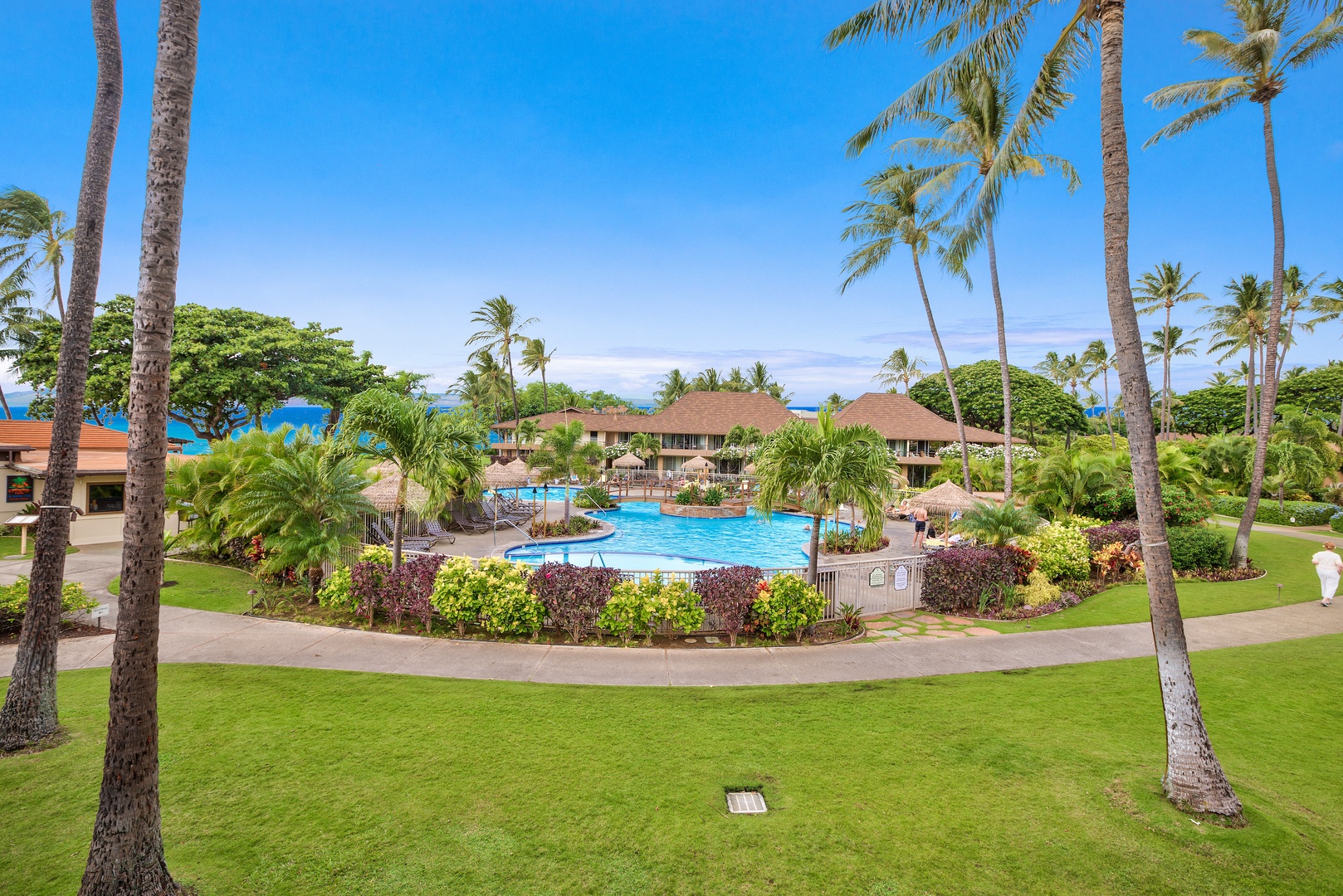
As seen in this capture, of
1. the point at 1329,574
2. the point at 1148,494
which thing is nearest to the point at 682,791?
the point at 1148,494

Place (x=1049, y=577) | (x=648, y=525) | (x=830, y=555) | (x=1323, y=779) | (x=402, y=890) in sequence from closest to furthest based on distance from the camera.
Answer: (x=402, y=890) < (x=1323, y=779) < (x=1049, y=577) < (x=830, y=555) < (x=648, y=525)

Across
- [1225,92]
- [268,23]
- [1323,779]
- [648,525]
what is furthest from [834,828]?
[648,525]

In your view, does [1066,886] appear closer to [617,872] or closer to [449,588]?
[617,872]

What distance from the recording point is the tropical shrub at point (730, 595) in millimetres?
10031

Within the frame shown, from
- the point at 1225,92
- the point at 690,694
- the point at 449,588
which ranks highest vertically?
the point at 1225,92

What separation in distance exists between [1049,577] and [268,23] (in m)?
18.0

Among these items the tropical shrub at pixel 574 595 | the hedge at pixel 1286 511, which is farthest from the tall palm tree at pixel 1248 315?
the tropical shrub at pixel 574 595

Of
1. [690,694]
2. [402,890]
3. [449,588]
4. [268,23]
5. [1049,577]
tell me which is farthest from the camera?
[1049,577]

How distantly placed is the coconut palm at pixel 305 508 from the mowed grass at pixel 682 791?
3.71 meters

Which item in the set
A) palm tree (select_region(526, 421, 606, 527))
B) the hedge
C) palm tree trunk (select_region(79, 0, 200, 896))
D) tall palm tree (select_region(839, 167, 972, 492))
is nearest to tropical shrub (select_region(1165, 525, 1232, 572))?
tall palm tree (select_region(839, 167, 972, 492))

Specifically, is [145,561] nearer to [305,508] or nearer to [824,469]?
[305,508]

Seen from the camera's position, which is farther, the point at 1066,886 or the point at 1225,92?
the point at 1225,92

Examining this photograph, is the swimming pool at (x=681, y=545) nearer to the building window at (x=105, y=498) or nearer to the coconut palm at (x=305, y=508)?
the coconut palm at (x=305, y=508)

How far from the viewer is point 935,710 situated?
7.17 metres
